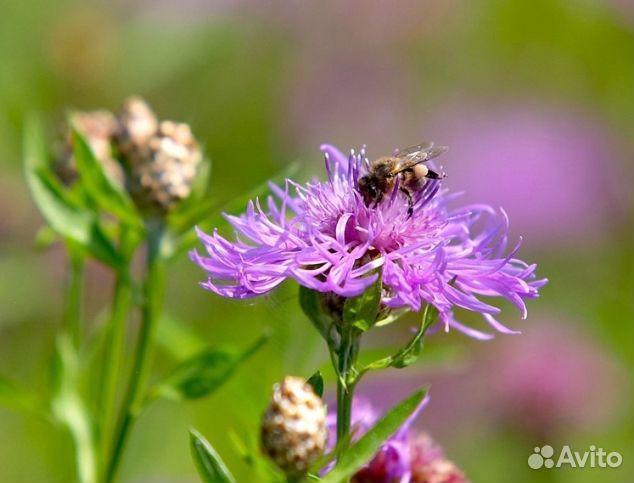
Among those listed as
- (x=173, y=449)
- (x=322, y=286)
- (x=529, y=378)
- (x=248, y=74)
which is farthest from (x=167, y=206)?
(x=248, y=74)

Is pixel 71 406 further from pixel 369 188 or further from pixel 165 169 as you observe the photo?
pixel 369 188

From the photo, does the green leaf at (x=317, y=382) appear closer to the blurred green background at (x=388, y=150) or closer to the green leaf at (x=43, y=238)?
the blurred green background at (x=388, y=150)

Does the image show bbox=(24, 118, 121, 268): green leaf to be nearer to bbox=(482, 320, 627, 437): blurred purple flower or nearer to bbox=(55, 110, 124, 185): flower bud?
bbox=(55, 110, 124, 185): flower bud

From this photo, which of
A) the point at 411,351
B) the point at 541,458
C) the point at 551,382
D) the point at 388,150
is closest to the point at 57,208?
the point at 411,351

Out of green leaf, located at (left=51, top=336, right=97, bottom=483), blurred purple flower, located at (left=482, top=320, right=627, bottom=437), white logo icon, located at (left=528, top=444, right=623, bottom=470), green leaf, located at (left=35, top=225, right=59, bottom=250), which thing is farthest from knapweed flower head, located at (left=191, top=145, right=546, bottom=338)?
blurred purple flower, located at (left=482, top=320, right=627, bottom=437)

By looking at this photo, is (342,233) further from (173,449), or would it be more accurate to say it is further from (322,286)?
(173,449)

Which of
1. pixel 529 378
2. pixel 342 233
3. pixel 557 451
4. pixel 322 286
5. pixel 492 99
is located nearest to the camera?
pixel 322 286
